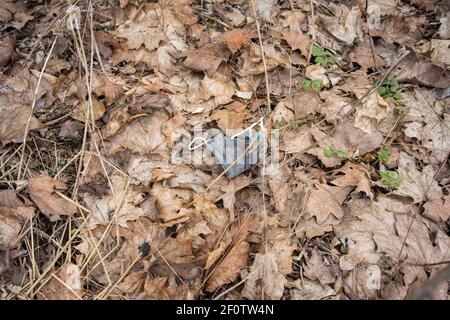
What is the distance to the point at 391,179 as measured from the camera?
2.34 metres

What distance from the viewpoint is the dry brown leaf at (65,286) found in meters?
2.04

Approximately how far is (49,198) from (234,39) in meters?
1.57

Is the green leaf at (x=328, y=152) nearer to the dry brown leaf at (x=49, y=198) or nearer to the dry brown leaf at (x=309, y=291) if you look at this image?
the dry brown leaf at (x=309, y=291)

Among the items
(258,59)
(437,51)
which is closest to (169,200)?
(258,59)

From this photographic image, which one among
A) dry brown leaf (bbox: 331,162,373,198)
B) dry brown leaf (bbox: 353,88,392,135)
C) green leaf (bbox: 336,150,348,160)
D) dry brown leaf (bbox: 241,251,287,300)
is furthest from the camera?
dry brown leaf (bbox: 353,88,392,135)

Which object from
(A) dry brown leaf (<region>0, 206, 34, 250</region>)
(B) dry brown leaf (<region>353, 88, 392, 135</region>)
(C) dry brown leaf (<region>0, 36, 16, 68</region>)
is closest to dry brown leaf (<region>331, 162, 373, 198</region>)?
(B) dry brown leaf (<region>353, 88, 392, 135</region>)

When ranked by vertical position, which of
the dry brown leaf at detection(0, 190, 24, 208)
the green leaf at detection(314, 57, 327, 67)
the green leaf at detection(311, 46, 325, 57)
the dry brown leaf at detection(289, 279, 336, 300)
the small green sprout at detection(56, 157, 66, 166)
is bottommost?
the dry brown leaf at detection(289, 279, 336, 300)

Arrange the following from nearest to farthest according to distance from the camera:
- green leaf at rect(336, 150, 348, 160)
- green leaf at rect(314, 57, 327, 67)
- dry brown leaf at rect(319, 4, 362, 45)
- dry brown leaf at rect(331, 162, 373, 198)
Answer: dry brown leaf at rect(331, 162, 373, 198)
green leaf at rect(336, 150, 348, 160)
green leaf at rect(314, 57, 327, 67)
dry brown leaf at rect(319, 4, 362, 45)

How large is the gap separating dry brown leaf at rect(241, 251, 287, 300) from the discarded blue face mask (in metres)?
0.53

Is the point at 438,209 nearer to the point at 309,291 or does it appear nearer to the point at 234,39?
the point at 309,291

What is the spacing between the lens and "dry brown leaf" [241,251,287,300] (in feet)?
6.67

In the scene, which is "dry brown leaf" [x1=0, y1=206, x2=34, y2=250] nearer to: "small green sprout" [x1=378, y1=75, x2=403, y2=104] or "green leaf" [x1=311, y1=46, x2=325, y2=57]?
"green leaf" [x1=311, y1=46, x2=325, y2=57]

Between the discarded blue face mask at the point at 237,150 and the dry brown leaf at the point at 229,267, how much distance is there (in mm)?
447
